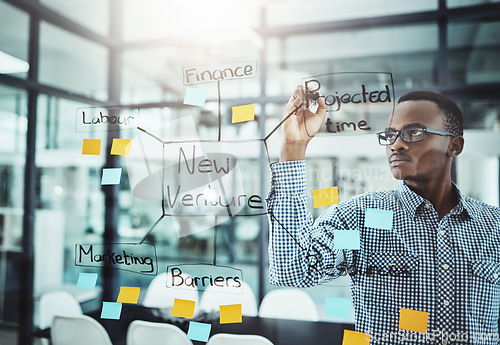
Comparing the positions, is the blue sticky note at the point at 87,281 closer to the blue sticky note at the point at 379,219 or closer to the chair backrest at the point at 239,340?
the chair backrest at the point at 239,340

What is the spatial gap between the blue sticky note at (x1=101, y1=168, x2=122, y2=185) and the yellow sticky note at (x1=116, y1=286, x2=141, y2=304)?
592mm

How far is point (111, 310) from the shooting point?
6.68 ft

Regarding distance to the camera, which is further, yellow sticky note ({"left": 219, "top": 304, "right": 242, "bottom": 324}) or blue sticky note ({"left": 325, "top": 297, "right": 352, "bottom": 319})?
yellow sticky note ({"left": 219, "top": 304, "right": 242, "bottom": 324})

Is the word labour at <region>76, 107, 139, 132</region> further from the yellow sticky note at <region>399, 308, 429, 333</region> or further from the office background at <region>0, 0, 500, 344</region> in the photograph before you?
the yellow sticky note at <region>399, 308, 429, 333</region>

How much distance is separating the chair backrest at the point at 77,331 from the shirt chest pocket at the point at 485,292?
1.74 m

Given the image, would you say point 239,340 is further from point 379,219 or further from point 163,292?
point 379,219

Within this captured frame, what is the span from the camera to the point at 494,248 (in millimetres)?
1454

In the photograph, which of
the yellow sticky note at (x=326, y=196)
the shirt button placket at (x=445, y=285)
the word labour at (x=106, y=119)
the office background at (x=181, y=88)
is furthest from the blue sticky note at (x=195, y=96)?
the shirt button placket at (x=445, y=285)

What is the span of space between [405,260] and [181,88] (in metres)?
1.37

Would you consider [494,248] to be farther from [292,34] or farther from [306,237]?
[292,34]

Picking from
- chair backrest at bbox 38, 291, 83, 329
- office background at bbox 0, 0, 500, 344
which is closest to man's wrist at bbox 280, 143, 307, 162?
office background at bbox 0, 0, 500, 344

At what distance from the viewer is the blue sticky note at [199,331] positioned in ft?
6.19

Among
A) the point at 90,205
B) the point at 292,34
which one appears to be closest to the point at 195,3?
the point at 292,34

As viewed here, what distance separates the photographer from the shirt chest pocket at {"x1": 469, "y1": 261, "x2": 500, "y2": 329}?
139cm
